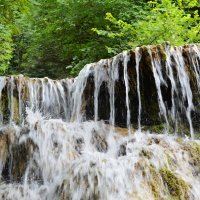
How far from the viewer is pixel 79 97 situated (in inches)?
230

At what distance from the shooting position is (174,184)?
363cm

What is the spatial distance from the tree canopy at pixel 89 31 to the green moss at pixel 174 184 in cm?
382

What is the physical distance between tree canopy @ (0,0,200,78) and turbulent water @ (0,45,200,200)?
5.60 ft

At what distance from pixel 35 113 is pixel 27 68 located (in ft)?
18.5

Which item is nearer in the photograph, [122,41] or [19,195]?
[19,195]

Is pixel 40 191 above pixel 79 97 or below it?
below

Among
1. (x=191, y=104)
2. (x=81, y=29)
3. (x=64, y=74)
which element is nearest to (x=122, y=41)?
(x=81, y=29)

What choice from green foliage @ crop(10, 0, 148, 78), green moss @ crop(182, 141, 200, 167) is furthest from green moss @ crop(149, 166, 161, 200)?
green foliage @ crop(10, 0, 148, 78)

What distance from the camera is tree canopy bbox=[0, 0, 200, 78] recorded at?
7.35 meters

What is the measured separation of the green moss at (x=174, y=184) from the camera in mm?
3550

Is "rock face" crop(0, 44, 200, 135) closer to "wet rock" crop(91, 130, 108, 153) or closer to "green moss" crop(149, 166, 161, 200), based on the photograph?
"wet rock" crop(91, 130, 108, 153)

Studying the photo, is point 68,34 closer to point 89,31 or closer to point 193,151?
point 89,31

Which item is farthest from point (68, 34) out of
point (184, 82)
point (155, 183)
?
point (155, 183)

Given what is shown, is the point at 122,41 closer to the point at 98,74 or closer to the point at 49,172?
the point at 98,74
